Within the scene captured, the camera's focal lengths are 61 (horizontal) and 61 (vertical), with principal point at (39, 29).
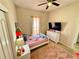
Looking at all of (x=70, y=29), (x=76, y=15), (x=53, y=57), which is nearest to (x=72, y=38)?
(x=70, y=29)

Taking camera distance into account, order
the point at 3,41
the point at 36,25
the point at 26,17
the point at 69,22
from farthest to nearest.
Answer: the point at 36,25 → the point at 26,17 → the point at 69,22 → the point at 3,41

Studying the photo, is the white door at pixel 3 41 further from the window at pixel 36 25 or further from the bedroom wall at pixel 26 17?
the window at pixel 36 25

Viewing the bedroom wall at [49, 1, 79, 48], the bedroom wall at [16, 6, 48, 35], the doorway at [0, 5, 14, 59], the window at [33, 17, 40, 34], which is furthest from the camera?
the window at [33, 17, 40, 34]

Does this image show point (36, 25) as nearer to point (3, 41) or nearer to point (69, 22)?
point (69, 22)

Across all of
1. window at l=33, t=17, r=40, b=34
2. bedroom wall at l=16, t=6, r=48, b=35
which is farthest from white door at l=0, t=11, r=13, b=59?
window at l=33, t=17, r=40, b=34

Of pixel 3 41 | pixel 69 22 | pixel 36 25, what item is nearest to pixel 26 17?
pixel 36 25

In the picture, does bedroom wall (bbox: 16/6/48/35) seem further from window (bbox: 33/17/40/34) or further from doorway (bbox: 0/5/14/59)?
doorway (bbox: 0/5/14/59)

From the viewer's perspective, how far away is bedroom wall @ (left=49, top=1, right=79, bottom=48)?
3141 mm

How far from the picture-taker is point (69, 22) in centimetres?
350

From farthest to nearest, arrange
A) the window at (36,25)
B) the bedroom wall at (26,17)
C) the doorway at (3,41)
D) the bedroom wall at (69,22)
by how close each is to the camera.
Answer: the window at (36,25)
the bedroom wall at (26,17)
the bedroom wall at (69,22)
the doorway at (3,41)

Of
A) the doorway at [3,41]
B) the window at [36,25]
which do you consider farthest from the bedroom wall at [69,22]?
the doorway at [3,41]

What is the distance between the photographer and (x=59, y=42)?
4312 mm

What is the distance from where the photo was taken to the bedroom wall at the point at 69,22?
10.3 feet

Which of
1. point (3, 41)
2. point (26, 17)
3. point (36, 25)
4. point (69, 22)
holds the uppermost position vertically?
point (26, 17)
